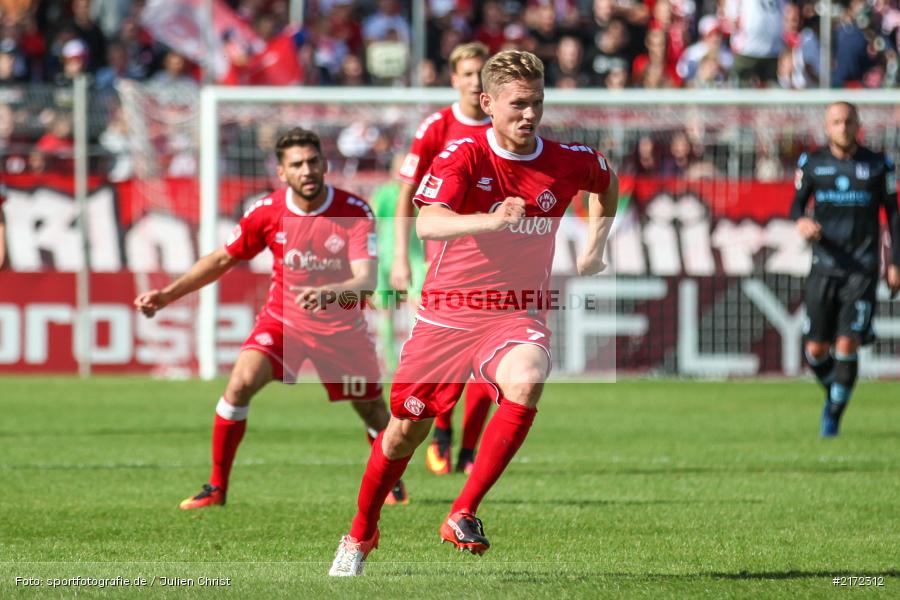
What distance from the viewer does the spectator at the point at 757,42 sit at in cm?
1906

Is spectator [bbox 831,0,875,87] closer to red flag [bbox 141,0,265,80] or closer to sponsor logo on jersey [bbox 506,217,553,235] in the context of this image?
red flag [bbox 141,0,265,80]

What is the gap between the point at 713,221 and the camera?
18.1m

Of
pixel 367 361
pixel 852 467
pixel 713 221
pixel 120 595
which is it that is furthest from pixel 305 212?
pixel 713 221

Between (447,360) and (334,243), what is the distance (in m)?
2.89

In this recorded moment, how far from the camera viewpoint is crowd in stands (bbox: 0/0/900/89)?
19.4 meters

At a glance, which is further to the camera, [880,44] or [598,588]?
[880,44]

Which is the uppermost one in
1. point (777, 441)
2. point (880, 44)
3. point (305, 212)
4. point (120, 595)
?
point (880, 44)

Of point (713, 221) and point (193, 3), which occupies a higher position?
point (193, 3)

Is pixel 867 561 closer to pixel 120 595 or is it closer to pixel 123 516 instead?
pixel 120 595

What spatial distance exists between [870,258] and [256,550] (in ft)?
23.0

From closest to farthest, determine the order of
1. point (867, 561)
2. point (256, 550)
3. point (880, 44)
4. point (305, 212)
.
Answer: point (867, 561)
point (256, 550)
point (305, 212)
point (880, 44)

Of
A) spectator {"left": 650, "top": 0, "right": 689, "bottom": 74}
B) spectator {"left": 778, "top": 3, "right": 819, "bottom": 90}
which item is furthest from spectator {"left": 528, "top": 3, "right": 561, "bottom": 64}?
spectator {"left": 778, "top": 3, "right": 819, "bottom": 90}

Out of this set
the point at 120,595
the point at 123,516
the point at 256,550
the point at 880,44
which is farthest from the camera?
the point at 880,44

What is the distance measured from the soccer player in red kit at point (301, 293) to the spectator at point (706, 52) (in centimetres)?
1157
